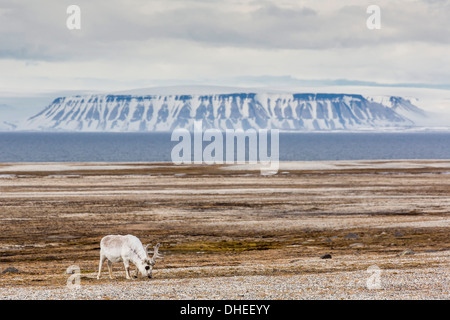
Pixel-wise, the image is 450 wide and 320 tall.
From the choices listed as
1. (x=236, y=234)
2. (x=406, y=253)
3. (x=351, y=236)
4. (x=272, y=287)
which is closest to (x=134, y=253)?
(x=272, y=287)

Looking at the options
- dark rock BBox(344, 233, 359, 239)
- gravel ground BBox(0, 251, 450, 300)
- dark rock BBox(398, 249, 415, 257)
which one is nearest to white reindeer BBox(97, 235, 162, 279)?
gravel ground BBox(0, 251, 450, 300)

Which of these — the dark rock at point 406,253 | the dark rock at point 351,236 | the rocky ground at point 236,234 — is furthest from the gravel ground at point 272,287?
the dark rock at point 351,236

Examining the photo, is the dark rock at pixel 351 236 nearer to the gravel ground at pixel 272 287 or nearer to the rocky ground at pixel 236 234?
the rocky ground at pixel 236 234

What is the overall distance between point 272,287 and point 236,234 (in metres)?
18.7

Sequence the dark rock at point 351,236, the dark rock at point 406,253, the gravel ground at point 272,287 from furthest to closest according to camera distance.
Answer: the dark rock at point 351,236
the dark rock at point 406,253
the gravel ground at point 272,287

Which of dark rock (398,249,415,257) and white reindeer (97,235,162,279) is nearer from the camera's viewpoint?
white reindeer (97,235,162,279)

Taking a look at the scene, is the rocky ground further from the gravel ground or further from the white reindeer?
the white reindeer

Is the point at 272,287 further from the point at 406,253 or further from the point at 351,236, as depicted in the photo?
the point at 351,236

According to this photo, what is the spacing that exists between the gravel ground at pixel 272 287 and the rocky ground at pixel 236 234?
0.04 m

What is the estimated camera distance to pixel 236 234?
3872 centimetres

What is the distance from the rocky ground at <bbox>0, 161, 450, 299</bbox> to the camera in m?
20.2

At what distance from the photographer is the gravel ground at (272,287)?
18.5 metres

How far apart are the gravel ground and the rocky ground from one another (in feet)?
0.13
